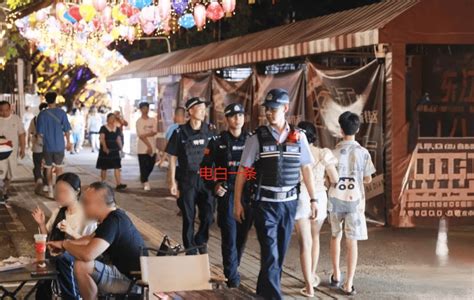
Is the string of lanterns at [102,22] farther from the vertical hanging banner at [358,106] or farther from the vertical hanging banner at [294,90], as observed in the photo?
the vertical hanging banner at [358,106]

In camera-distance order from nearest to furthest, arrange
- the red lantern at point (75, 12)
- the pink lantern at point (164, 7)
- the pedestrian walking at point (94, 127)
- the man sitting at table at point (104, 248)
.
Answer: the man sitting at table at point (104, 248) < the pink lantern at point (164, 7) < the red lantern at point (75, 12) < the pedestrian walking at point (94, 127)

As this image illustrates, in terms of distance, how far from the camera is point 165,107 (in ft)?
75.3

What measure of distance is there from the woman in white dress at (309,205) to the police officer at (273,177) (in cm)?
70

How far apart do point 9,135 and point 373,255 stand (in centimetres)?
820

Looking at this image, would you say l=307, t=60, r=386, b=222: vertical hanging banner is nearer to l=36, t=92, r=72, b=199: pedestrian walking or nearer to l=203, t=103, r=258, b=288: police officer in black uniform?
l=203, t=103, r=258, b=288: police officer in black uniform

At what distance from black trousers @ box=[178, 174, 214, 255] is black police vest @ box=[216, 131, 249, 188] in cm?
77

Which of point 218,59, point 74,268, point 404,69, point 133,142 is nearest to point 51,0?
point 218,59

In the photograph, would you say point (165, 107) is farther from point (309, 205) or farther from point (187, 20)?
point (309, 205)

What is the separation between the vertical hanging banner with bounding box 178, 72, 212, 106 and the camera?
19.1 metres

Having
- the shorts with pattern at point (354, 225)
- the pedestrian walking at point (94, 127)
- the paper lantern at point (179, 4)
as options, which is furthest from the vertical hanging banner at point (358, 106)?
the pedestrian walking at point (94, 127)

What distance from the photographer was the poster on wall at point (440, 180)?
11492 millimetres

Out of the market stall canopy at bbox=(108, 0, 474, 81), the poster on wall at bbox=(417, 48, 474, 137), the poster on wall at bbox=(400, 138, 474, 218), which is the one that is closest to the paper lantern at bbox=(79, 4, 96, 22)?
the market stall canopy at bbox=(108, 0, 474, 81)

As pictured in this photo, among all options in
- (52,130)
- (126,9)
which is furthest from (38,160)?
(126,9)

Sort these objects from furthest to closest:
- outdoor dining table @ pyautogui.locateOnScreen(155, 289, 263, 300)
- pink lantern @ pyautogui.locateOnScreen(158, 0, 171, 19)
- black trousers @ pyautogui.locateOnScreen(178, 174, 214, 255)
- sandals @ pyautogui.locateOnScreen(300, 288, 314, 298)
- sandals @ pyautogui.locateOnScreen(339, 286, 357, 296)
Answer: pink lantern @ pyautogui.locateOnScreen(158, 0, 171, 19) < black trousers @ pyautogui.locateOnScreen(178, 174, 214, 255) < sandals @ pyautogui.locateOnScreen(339, 286, 357, 296) < sandals @ pyautogui.locateOnScreen(300, 288, 314, 298) < outdoor dining table @ pyautogui.locateOnScreen(155, 289, 263, 300)
